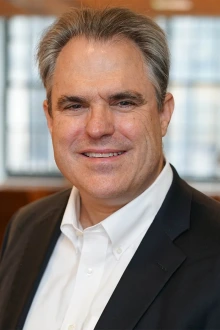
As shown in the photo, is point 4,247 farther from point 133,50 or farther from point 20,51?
point 20,51

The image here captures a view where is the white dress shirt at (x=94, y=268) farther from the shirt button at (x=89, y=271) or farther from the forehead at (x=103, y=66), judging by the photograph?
the forehead at (x=103, y=66)

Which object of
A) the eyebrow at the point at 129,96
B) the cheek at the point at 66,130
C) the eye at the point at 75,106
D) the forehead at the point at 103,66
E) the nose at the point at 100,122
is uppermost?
the forehead at the point at 103,66

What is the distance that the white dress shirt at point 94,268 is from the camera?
164 cm

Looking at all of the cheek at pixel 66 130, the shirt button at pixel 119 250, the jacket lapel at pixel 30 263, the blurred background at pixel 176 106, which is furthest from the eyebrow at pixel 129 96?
the blurred background at pixel 176 106

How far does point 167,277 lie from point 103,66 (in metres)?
0.51

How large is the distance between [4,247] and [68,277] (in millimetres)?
416

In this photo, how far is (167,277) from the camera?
1.55 m

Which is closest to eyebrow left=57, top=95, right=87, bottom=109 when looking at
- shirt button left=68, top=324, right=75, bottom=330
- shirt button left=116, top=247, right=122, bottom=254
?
shirt button left=116, top=247, right=122, bottom=254

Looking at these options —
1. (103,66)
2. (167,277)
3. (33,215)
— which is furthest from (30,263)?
(103,66)

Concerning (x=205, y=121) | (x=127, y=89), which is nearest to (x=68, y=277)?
(x=127, y=89)

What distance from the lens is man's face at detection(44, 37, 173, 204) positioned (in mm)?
1586

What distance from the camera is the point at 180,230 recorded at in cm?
163

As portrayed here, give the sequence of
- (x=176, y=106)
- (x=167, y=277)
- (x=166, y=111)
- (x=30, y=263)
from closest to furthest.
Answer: (x=167, y=277)
(x=166, y=111)
(x=30, y=263)
(x=176, y=106)

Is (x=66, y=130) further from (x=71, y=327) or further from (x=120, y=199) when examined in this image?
(x=71, y=327)
